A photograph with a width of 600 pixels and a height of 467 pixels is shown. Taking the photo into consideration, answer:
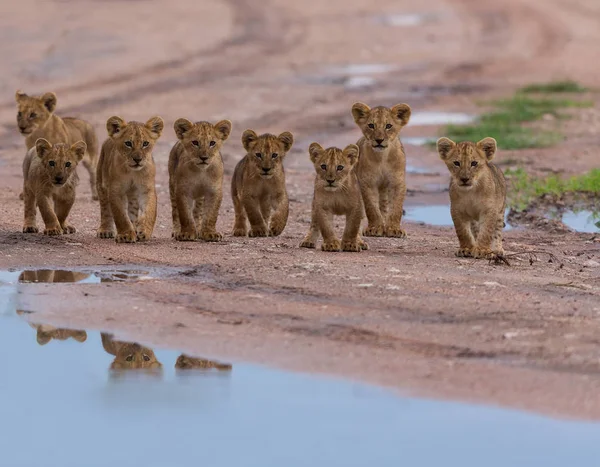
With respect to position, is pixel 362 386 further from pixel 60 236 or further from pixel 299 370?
pixel 60 236

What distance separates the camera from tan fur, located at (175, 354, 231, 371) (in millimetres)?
7336

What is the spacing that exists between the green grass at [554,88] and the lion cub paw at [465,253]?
50.4 feet

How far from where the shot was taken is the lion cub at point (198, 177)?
11.5m

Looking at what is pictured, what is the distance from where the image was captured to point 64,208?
1173 cm

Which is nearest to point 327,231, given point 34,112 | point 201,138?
point 201,138

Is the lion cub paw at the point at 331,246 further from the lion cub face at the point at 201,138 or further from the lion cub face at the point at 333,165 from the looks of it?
the lion cub face at the point at 201,138

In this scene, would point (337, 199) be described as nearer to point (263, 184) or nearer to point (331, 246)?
point (331, 246)

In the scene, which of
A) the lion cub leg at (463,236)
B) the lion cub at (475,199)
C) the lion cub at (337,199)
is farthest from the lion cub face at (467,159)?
the lion cub at (337,199)

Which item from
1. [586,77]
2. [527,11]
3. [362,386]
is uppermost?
[527,11]

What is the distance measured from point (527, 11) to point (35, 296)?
34.7m

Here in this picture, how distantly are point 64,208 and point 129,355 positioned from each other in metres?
4.34

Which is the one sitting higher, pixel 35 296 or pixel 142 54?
pixel 142 54

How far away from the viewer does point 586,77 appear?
94.1ft

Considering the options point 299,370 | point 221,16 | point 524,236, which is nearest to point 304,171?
point 524,236
